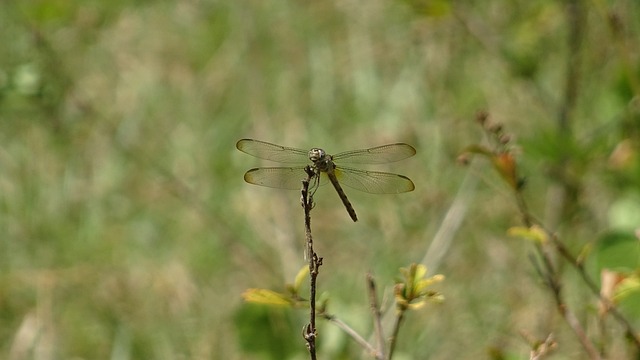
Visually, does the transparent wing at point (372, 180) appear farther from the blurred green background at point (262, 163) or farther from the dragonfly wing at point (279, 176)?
the blurred green background at point (262, 163)

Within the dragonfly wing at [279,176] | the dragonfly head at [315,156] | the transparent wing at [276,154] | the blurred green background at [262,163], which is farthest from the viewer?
the blurred green background at [262,163]

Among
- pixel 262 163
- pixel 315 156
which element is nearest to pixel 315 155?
pixel 315 156

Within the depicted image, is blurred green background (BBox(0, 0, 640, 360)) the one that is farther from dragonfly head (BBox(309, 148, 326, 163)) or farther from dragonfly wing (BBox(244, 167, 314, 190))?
dragonfly head (BBox(309, 148, 326, 163))

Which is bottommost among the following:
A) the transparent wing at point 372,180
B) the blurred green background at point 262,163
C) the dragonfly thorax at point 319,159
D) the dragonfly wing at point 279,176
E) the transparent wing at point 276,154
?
the dragonfly thorax at point 319,159

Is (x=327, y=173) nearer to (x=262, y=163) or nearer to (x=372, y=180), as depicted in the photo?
(x=372, y=180)

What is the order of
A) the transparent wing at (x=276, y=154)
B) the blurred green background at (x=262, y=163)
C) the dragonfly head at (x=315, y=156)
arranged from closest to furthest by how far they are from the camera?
the dragonfly head at (x=315, y=156) → the transparent wing at (x=276, y=154) → the blurred green background at (x=262, y=163)

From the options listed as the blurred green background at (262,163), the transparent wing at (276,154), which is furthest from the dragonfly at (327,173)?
the blurred green background at (262,163)

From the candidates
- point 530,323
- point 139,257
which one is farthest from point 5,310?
point 530,323
